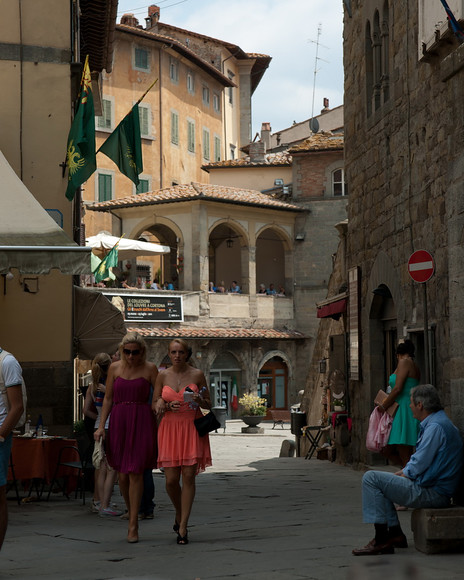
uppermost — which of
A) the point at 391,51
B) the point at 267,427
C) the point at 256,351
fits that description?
the point at 391,51

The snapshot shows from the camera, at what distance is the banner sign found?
37.2 meters

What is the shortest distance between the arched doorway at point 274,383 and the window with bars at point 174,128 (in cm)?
1260

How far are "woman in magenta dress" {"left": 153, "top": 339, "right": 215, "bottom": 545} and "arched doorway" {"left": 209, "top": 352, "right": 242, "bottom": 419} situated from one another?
108 ft

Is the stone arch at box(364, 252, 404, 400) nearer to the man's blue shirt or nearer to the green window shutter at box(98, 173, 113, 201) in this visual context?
the man's blue shirt

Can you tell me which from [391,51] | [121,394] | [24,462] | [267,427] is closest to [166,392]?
[121,394]

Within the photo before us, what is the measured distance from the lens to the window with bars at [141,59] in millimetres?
46594

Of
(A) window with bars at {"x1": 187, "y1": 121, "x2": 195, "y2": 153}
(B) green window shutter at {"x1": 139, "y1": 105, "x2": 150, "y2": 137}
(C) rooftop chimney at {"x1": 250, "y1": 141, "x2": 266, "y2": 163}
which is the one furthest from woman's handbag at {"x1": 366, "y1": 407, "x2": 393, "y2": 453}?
(A) window with bars at {"x1": 187, "y1": 121, "x2": 195, "y2": 153}

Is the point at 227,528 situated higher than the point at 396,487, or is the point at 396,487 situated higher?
the point at 396,487

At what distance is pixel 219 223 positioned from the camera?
41.1m

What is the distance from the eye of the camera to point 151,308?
38.0 m

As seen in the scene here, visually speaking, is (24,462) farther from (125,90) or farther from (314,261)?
(125,90)

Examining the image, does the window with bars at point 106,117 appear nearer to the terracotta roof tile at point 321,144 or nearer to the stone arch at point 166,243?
the stone arch at point 166,243

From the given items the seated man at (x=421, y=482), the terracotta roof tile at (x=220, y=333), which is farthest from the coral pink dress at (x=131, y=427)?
the terracotta roof tile at (x=220, y=333)

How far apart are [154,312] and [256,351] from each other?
18.0 ft
